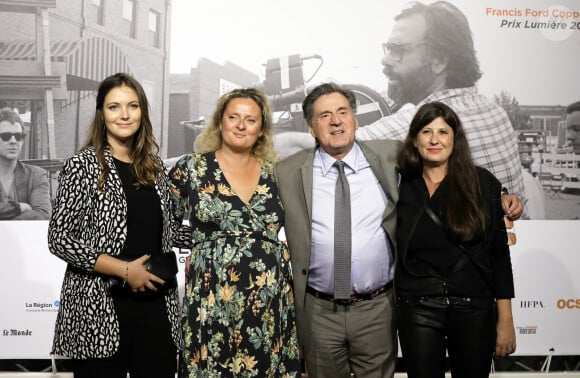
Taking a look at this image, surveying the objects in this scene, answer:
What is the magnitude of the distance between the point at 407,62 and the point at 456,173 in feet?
5.10

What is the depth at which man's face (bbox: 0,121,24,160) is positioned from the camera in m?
3.19

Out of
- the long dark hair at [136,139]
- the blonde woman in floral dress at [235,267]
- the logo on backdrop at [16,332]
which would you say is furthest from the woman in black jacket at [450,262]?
the logo on backdrop at [16,332]

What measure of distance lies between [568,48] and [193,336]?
9.85ft

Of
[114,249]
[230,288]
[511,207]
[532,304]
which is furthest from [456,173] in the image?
[532,304]

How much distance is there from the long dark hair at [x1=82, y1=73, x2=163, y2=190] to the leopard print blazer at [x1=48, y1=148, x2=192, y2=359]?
0.07m

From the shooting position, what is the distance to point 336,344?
6.78ft

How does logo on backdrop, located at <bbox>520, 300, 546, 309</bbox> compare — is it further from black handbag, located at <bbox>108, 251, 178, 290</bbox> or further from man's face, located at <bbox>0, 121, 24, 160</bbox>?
man's face, located at <bbox>0, 121, 24, 160</bbox>

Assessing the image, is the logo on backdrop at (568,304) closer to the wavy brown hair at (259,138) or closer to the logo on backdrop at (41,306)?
the wavy brown hair at (259,138)

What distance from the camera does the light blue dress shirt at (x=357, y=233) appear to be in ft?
6.66

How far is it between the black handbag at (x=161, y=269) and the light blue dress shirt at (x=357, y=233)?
0.57 m

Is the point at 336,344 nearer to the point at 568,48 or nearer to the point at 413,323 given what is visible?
the point at 413,323

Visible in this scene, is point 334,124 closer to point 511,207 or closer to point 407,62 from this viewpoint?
point 511,207

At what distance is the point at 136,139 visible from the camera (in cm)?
184

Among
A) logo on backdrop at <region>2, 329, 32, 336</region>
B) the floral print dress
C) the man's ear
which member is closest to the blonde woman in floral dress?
the floral print dress
